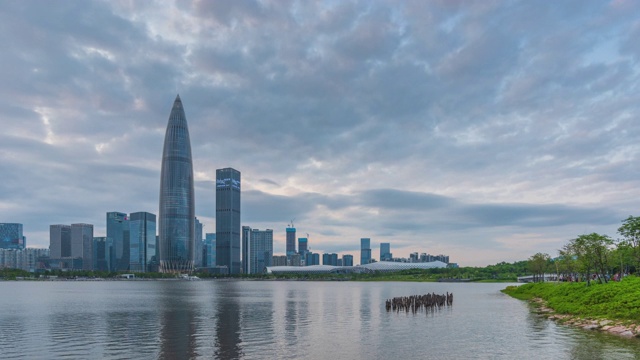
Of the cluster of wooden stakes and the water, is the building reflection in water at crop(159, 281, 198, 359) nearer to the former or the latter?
the water

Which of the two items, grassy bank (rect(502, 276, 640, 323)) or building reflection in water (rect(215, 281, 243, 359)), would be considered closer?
building reflection in water (rect(215, 281, 243, 359))

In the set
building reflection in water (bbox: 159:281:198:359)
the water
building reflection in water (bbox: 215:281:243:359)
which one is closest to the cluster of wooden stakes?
the water

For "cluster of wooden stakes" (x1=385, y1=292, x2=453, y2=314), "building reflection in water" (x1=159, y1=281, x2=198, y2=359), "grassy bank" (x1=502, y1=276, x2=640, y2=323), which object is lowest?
"cluster of wooden stakes" (x1=385, y1=292, x2=453, y2=314)

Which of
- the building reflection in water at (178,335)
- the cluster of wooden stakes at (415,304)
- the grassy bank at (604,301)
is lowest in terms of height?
the cluster of wooden stakes at (415,304)

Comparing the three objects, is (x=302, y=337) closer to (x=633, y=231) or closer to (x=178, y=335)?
(x=178, y=335)

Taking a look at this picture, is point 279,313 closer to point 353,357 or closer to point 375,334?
point 375,334

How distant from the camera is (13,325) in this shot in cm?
7500

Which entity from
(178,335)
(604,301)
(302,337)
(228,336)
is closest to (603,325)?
(604,301)

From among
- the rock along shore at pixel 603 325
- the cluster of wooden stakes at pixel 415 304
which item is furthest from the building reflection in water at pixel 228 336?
the rock along shore at pixel 603 325

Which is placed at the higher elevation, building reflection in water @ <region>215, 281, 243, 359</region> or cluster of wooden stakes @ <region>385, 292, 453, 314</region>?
building reflection in water @ <region>215, 281, 243, 359</region>

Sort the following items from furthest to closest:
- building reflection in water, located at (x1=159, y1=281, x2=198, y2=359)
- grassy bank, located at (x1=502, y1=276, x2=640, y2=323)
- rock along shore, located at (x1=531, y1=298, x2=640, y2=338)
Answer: grassy bank, located at (x1=502, y1=276, x2=640, y2=323), rock along shore, located at (x1=531, y1=298, x2=640, y2=338), building reflection in water, located at (x1=159, y1=281, x2=198, y2=359)

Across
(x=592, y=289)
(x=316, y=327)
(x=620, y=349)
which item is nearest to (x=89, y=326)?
(x=316, y=327)

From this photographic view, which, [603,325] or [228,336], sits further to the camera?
[228,336]

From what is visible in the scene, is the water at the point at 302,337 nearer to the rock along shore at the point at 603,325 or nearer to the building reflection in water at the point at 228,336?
the building reflection in water at the point at 228,336
